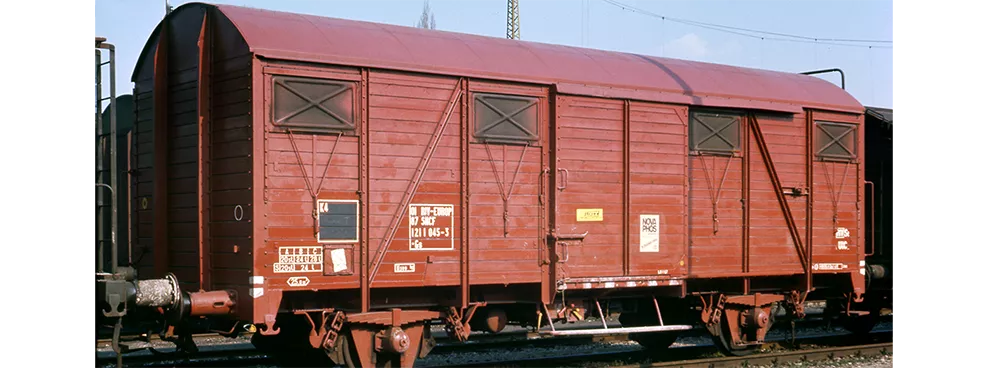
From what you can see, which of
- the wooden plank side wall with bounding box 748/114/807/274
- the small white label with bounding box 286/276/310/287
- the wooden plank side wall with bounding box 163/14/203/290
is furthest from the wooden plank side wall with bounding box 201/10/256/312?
the wooden plank side wall with bounding box 748/114/807/274

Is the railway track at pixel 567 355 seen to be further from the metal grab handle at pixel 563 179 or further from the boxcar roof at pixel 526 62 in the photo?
the boxcar roof at pixel 526 62

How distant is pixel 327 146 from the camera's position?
9461 millimetres

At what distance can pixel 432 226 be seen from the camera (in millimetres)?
10086

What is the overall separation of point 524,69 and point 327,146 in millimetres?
2530

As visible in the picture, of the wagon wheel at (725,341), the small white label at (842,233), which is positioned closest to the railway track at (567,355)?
the wagon wheel at (725,341)

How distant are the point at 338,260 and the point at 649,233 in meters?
4.13

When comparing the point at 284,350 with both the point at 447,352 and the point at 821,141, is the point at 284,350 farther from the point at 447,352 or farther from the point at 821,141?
the point at 821,141

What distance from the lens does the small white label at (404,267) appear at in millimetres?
9836

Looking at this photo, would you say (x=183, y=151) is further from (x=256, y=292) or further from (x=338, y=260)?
(x=338, y=260)

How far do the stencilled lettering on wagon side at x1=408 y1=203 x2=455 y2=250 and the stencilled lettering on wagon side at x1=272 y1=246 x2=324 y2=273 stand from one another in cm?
104

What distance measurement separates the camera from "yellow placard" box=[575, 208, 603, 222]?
1111 cm

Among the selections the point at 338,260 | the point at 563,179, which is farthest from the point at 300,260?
the point at 563,179

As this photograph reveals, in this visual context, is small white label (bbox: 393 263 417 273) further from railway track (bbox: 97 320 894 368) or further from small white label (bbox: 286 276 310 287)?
railway track (bbox: 97 320 894 368)

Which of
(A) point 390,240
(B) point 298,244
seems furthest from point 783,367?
(B) point 298,244
